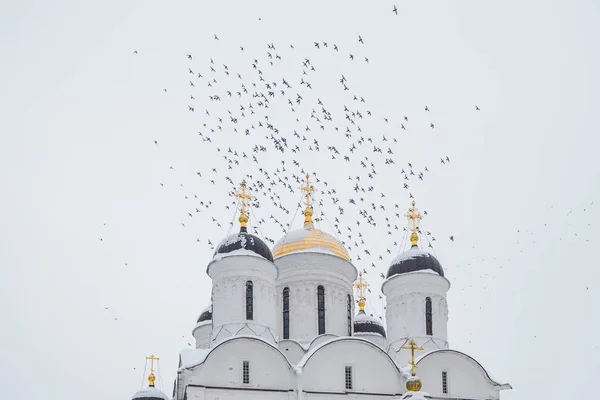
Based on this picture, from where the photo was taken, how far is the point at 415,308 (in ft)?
110

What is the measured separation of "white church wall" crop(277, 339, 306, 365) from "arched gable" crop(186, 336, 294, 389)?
8.47 ft

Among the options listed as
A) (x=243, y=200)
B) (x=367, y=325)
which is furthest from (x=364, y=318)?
(x=243, y=200)

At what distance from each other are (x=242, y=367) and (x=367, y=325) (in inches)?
429

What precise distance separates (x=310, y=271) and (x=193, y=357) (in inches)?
222

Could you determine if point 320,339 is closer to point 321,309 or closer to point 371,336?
point 321,309

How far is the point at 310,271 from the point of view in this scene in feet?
112

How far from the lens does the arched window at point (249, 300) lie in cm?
3183

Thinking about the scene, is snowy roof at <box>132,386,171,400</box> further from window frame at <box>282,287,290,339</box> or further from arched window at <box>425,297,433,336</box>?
arched window at <box>425,297,433,336</box>

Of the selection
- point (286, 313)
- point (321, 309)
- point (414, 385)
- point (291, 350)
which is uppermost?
point (321, 309)

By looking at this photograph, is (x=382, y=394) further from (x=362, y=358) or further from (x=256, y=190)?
(x=256, y=190)

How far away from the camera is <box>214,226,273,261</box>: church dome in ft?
106

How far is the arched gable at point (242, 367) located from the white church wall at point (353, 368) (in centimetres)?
71

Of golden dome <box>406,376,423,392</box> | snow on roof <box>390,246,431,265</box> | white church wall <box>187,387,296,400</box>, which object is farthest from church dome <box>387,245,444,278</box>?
golden dome <box>406,376,423,392</box>

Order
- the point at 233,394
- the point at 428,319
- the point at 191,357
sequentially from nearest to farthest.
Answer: the point at 233,394 < the point at 191,357 < the point at 428,319
